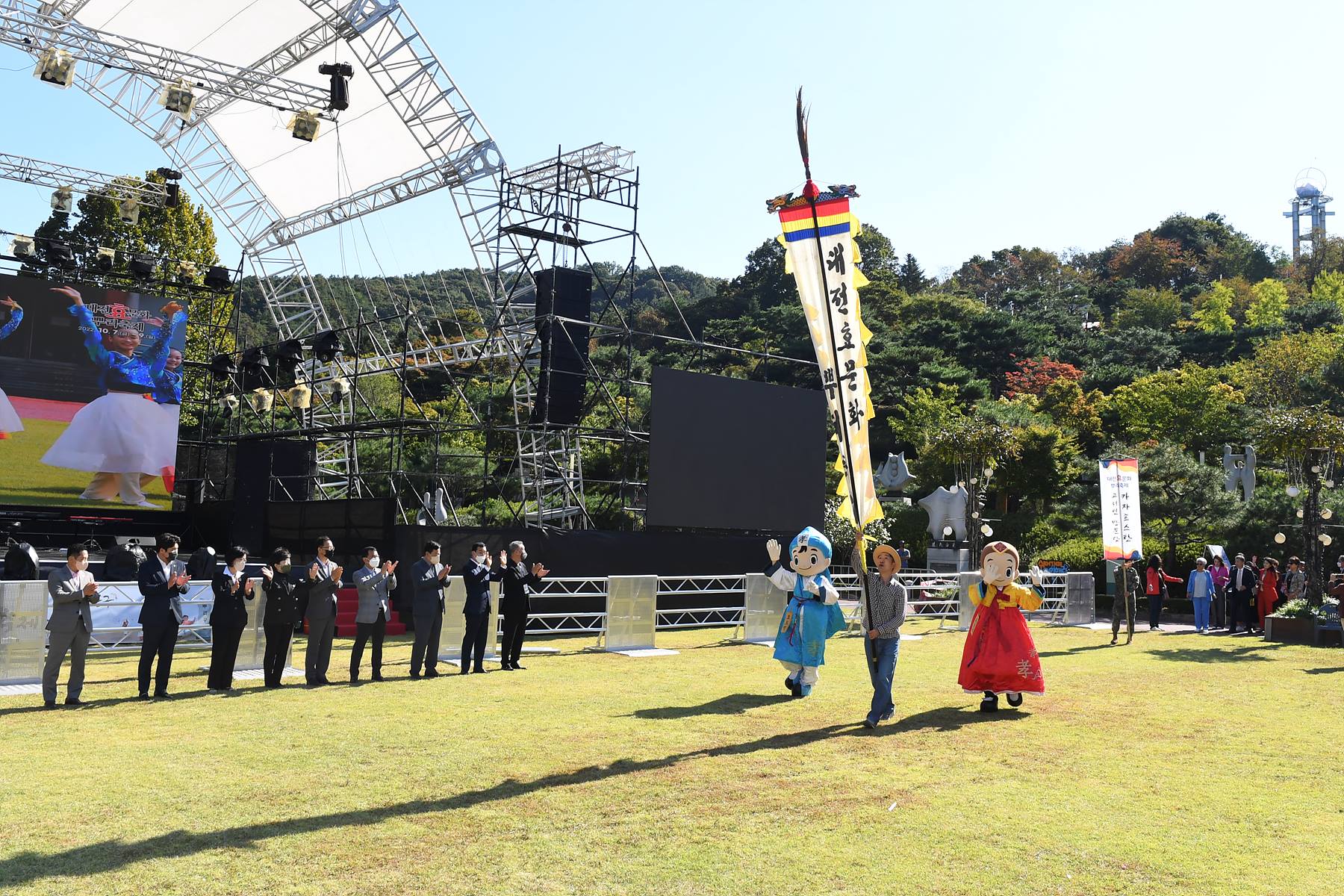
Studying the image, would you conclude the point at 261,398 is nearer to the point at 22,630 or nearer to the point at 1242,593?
the point at 22,630

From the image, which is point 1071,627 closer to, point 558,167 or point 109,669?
point 558,167

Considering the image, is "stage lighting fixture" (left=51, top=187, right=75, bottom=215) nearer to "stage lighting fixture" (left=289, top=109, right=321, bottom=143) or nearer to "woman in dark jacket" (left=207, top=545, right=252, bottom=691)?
"stage lighting fixture" (left=289, top=109, right=321, bottom=143)

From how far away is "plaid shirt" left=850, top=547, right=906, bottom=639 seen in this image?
9.39 meters

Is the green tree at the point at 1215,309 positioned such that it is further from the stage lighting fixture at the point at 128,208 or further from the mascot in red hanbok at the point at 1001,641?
the mascot in red hanbok at the point at 1001,641

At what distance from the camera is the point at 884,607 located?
9.50 metres

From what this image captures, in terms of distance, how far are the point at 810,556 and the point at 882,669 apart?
1.99 m

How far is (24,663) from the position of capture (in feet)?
35.6

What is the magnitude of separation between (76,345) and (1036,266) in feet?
233

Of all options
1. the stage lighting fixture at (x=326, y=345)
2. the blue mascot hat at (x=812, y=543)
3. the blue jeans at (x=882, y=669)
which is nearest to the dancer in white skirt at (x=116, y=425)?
the stage lighting fixture at (x=326, y=345)

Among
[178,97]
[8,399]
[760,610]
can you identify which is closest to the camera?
[760,610]

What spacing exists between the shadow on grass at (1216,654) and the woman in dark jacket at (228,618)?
11.5 meters

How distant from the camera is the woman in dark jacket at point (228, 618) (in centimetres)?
1073

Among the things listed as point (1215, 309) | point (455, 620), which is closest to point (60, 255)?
point (455, 620)

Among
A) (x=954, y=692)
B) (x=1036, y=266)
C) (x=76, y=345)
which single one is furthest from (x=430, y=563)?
(x=1036, y=266)
